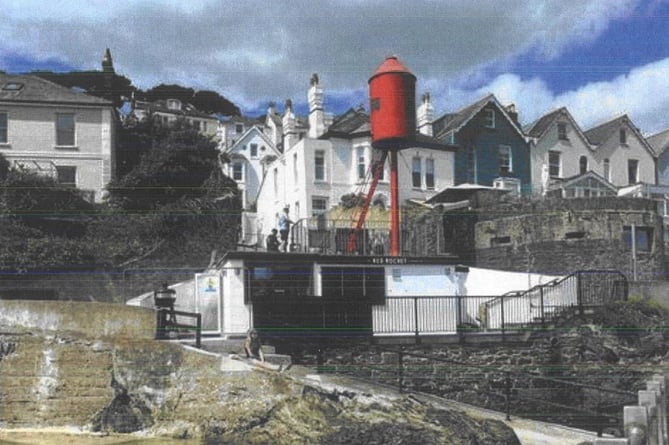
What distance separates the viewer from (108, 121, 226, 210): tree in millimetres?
37406

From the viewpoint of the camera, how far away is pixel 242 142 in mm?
62344

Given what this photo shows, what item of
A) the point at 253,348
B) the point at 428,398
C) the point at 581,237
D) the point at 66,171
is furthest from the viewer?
the point at 66,171

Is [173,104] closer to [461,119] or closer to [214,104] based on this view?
[214,104]

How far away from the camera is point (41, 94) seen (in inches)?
1519

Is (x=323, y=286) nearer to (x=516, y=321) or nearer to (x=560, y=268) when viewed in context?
(x=516, y=321)

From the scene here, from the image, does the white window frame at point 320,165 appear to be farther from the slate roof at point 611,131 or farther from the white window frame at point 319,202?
the slate roof at point 611,131

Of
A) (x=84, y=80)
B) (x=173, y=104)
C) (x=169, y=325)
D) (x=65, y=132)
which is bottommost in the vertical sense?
(x=169, y=325)

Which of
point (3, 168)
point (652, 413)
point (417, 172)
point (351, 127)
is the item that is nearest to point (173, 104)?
point (351, 127)

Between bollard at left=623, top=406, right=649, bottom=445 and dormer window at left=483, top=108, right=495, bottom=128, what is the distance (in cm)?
3783

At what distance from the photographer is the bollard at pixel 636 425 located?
24.4 ft

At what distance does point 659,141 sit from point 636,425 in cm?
5019

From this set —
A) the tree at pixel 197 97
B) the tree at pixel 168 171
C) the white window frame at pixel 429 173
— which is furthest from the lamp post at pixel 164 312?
the tree at pixel 197 97

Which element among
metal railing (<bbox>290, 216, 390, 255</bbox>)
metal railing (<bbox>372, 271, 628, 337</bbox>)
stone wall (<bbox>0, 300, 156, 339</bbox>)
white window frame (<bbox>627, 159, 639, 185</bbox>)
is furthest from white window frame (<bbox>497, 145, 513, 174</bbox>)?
stone wall (<bbox>0, 300, 156, 339</bbox>)

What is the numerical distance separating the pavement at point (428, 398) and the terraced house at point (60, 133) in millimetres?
24957
